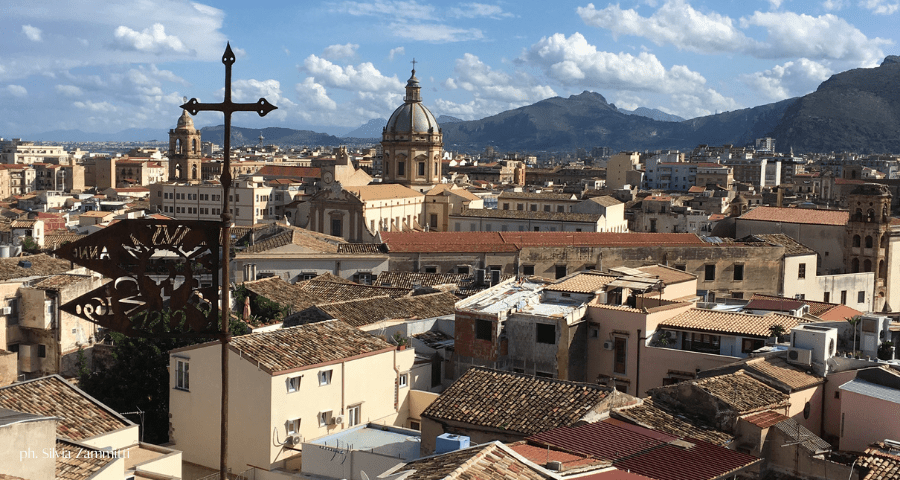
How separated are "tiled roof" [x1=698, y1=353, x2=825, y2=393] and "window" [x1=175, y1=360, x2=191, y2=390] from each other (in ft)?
30.1

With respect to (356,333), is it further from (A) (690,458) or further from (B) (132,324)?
(B) (132,324)

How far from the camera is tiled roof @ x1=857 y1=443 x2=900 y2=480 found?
38.7ft

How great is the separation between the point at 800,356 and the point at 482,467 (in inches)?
390

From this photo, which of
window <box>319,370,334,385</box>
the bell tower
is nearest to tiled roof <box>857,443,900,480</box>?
window <box>319,370,334,385</box>

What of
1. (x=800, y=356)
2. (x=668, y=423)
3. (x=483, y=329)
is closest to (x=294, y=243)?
(x=483, y=329)

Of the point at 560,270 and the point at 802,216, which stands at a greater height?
the point at 802,216

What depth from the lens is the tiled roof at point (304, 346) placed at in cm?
1631

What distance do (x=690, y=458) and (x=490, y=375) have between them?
15.5ft

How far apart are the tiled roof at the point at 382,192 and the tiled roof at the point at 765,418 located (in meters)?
40.0

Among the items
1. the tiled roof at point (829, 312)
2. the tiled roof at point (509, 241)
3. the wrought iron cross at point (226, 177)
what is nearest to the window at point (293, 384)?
the wrought iron cross at point (226, 177)

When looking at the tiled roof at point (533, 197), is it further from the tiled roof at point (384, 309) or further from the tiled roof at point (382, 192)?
the tiled roof at point (384, 309)

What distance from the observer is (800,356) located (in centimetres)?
1662

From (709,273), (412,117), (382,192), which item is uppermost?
(412,117)

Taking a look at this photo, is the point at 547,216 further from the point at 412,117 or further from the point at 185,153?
the point at 185,153
